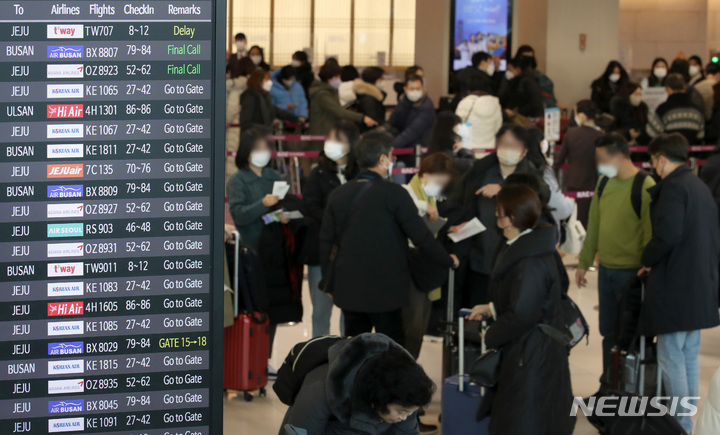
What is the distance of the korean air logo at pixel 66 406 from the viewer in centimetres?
229

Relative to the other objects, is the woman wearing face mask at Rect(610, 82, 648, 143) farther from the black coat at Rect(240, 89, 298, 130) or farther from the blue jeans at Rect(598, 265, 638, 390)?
the blue jeans at Rect(598, 265, 638, 390)

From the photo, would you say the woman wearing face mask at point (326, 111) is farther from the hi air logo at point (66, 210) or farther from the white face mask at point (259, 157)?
the hi air logo at point (66, 210)

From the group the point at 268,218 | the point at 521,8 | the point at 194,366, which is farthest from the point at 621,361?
the point at 521,8

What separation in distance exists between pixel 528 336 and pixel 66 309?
2350mm

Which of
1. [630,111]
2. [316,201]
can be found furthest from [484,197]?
[630,111]

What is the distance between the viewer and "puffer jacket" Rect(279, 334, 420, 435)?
2613 millimetres

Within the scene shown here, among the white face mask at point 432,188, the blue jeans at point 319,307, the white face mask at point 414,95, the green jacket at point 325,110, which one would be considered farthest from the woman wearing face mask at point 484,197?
the green jacket at point 325,110

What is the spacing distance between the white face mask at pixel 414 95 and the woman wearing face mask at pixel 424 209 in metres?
4.04

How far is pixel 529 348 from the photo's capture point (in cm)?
407

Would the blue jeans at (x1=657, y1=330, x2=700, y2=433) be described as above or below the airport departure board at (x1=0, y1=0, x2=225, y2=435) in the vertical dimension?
below

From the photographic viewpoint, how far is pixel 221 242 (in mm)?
2336

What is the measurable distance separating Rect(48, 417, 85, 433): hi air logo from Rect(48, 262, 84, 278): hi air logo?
0.37 m

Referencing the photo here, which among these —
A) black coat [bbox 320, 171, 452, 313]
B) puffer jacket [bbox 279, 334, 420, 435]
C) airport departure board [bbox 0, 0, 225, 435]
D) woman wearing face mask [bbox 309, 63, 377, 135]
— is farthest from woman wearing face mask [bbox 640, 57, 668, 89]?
airport departure board [bbox 0, 0, 225, 435]

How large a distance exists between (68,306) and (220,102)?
636 millimetres
